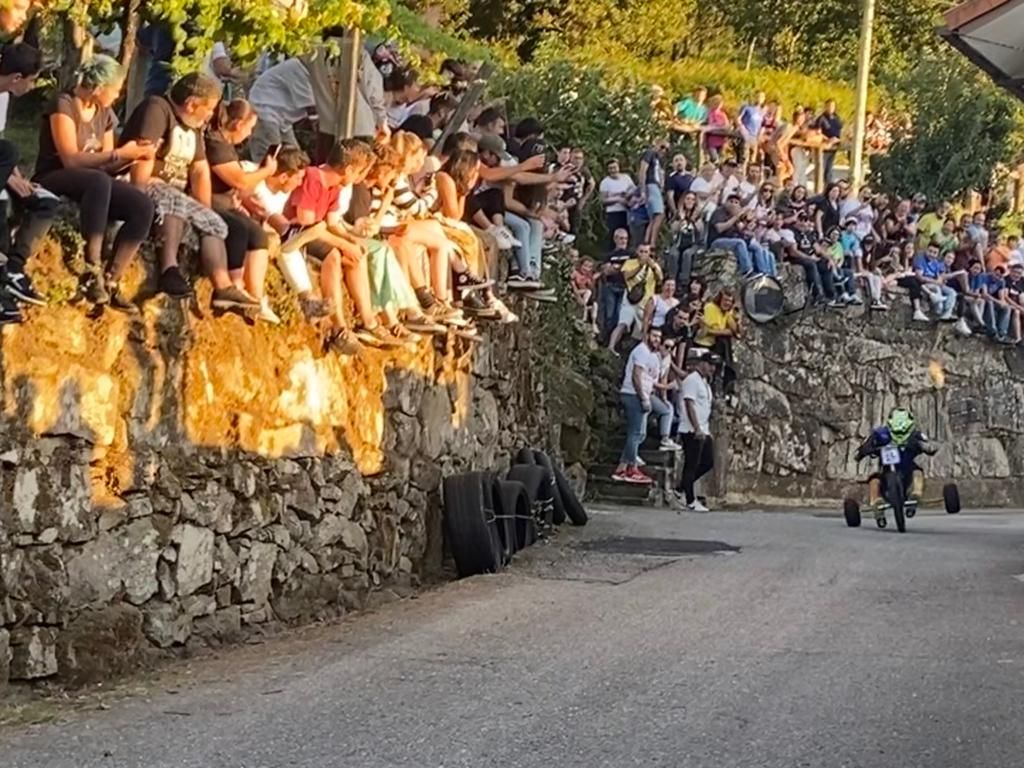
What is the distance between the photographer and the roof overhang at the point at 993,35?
15.2 metres

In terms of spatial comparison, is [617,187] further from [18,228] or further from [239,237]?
[18,228]

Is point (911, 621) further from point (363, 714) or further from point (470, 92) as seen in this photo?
point (470, 92)

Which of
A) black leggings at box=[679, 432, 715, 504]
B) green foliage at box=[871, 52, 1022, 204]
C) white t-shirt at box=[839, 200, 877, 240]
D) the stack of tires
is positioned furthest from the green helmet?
green foliage at box=[871, 52, 1022, 204]

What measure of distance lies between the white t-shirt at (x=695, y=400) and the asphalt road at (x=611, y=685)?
807 centimetres

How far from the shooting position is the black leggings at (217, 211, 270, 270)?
880 centimetres

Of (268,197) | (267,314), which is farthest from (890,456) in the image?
(267,314)

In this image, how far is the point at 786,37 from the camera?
42.9 metres

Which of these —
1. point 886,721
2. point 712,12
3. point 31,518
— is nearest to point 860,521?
point 886,721

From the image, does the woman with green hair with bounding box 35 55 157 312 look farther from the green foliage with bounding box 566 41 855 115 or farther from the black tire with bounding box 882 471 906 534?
the green foliage with bounding box 566 41 855 115

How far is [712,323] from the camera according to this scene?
22141mm

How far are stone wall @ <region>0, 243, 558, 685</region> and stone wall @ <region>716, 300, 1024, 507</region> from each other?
12.2 meters

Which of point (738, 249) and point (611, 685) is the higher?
point (738, 249)

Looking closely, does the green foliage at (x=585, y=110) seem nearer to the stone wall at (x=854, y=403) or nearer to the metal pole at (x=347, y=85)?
the stone wall at (x=854, y=403)

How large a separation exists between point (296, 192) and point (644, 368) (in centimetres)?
1035
